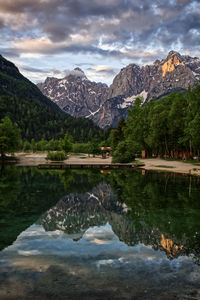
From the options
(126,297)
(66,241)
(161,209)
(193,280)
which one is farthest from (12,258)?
(161,209)

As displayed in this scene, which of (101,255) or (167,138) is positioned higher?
(167,138)

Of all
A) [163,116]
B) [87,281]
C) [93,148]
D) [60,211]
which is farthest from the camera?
[93,148]

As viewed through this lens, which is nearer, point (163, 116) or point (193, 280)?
point (193, 280)

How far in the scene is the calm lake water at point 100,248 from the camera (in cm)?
824

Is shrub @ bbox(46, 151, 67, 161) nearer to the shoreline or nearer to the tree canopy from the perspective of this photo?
the shoreline

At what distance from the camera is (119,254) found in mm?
11219

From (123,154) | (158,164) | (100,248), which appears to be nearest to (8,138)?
(123,154)

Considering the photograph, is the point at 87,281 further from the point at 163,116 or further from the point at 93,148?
the point at 93,148

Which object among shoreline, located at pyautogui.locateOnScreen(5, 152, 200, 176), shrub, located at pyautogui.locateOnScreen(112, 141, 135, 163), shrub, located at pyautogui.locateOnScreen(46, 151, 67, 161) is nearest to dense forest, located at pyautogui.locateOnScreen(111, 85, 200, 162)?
shrub, located at pyautogui.locateOnScreen(112, 141, 135, 163)

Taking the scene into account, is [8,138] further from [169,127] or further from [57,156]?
[169,127]

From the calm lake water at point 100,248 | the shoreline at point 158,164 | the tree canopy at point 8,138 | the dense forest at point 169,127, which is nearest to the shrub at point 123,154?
the dense forest at point 169,127

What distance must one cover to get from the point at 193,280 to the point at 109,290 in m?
2.98

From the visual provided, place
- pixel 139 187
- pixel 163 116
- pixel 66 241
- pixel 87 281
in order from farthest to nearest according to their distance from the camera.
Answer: pixel 163 116 < pixel 139 187 < pixel 66 241 < pixel 87 281

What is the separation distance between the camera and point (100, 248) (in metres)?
12.2
